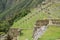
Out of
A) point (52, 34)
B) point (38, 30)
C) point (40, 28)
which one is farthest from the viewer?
point (40, 28)

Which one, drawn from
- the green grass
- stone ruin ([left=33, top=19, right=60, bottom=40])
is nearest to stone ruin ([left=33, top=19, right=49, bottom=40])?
stone ruin ([left=33, top=19, right=60, bottom=40])

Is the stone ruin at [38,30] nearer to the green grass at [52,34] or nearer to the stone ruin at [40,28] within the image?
the stone ruin at [40,28]

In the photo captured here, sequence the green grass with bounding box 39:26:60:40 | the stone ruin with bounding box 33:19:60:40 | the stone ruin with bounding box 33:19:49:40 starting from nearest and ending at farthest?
the green grass with bounding box 39:26:60:40 → the stone ruin with bounding box 33:19:49:40 → the stone ruin with bounding box 33:19:60:40

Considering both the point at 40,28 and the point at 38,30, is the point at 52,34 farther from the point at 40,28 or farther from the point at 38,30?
the point at 40,28

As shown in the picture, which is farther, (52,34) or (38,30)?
(38,30)

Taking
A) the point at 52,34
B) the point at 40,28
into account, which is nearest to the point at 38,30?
the point at 40,28

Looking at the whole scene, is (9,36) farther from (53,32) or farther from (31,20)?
(53,32)

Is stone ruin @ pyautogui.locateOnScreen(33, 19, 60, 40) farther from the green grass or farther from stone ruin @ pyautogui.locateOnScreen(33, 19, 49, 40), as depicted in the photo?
the green grass

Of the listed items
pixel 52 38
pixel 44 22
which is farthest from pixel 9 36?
pixel 52 38

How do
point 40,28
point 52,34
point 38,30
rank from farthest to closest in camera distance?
point 40,28, point 38,30, point 52,34

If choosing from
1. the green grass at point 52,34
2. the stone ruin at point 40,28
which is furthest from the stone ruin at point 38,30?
the green grass at point 52,34

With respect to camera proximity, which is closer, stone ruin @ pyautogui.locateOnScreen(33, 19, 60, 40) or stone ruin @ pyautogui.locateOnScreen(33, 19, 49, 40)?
stone ruin @ pyautogui.locateOnScreen(33, 19, 49, 40)
